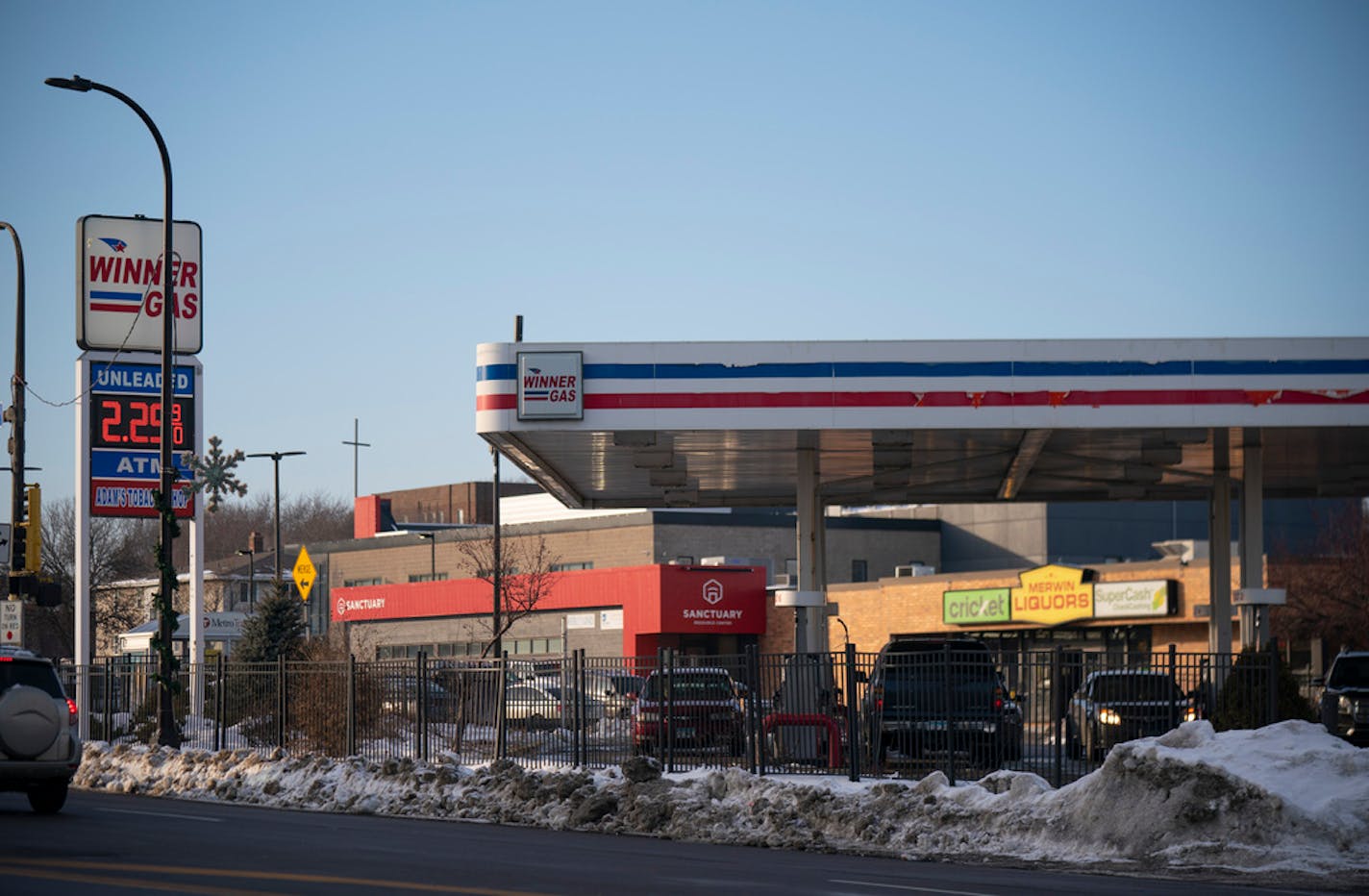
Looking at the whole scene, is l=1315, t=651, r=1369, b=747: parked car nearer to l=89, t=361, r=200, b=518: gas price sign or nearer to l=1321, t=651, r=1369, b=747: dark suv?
l=1321, t=651, r=1369, b=747: dark suv

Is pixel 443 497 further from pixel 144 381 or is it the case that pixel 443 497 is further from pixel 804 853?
pixel 804 853

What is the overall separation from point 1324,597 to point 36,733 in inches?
1945

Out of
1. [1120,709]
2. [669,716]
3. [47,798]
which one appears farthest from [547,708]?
[1120,709]

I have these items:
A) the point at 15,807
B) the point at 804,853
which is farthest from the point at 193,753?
the point at 804,853

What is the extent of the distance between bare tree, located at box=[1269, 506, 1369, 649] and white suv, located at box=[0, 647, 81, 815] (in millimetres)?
46798

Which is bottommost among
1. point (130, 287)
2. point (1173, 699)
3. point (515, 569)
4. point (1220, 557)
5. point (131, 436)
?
point (1173, 699)

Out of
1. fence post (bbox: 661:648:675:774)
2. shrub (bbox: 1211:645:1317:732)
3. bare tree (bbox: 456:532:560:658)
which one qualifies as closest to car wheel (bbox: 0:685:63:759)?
fence post (bbox: 661:648:675:774)

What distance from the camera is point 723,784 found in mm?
20766

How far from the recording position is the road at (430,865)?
13.2 metres

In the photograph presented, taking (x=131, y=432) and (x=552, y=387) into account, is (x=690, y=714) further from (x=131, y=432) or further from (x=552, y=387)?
(x=131, y=432)

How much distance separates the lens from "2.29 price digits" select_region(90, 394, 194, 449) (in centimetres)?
3478

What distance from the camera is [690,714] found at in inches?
930

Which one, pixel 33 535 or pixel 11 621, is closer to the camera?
pixel 11 621

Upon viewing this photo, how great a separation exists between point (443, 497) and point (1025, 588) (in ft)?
248
